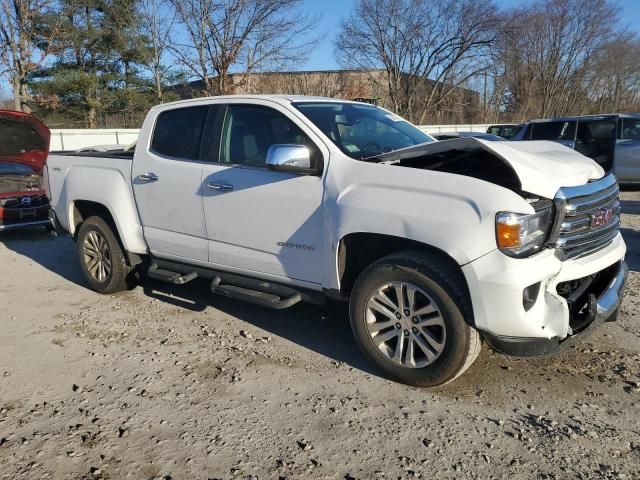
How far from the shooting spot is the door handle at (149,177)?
4.86 meters

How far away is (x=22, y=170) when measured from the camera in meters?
8.97

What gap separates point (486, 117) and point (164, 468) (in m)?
Answer: 42.0

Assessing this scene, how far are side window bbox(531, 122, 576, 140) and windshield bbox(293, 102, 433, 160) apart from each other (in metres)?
7.74

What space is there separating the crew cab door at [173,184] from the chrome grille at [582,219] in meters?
2.71

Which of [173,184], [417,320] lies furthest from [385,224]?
[173,184]

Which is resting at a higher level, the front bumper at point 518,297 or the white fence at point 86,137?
the white fence at point 86,137

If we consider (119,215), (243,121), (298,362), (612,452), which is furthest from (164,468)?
(119,215)

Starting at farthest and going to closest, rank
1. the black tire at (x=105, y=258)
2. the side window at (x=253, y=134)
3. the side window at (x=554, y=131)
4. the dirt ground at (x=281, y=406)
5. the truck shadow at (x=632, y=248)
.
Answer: the side window at (x=554, y=131) < the truck shadow at (x=632, y=248) < the black tire at (x=105, y=258) < the side window at (x=253, y=134) < the dirt ground at (x=281, y=406)

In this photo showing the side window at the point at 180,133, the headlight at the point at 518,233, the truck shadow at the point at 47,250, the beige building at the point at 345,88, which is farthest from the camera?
the beige building at the point at 345,88

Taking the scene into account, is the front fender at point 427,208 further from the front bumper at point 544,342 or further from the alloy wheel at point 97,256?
the alloy wheel at point 97,256

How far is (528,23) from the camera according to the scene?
3759 centimetres

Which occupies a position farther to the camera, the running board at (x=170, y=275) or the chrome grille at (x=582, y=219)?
the running board at (x=170, y=275)

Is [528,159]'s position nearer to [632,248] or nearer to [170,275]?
[170,275]

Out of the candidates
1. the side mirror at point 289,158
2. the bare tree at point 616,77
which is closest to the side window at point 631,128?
the side mirror at point 289,158
